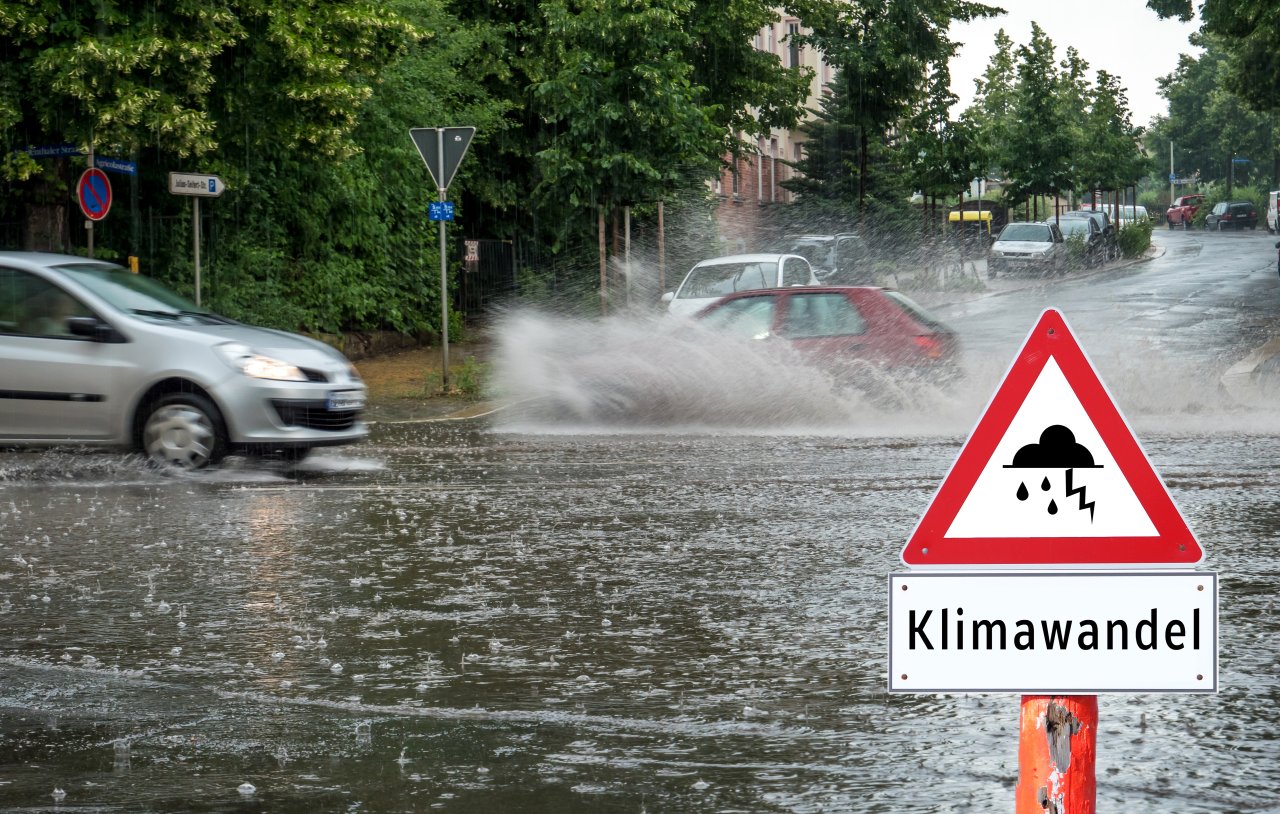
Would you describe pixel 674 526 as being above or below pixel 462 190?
below

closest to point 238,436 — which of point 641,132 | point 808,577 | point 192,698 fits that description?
point 808,577

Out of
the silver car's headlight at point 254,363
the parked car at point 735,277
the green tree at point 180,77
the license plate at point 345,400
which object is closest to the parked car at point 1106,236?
the parked car at point 735,277

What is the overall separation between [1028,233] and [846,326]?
121 feet

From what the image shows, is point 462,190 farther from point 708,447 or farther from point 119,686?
point 119,686

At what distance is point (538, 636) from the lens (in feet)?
21.2

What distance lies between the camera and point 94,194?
Answer: 18594 mm

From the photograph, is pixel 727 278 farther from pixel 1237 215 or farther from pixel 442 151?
pixel 1237 215

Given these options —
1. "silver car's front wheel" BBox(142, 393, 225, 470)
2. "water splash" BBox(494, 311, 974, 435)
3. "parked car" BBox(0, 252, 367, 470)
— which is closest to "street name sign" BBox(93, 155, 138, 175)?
"water splash" BBox(494, 311, 974, 435)

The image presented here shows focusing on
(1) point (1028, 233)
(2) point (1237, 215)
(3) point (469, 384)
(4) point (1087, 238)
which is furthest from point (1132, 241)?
(3) point (469, 384)

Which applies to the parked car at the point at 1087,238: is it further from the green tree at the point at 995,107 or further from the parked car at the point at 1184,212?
the parked car at the point at 1184,212

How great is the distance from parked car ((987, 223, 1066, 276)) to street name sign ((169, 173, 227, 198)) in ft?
111

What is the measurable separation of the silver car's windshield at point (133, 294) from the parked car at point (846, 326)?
5.25m

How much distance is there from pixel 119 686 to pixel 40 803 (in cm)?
138

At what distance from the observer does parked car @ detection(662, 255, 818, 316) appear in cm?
2212
